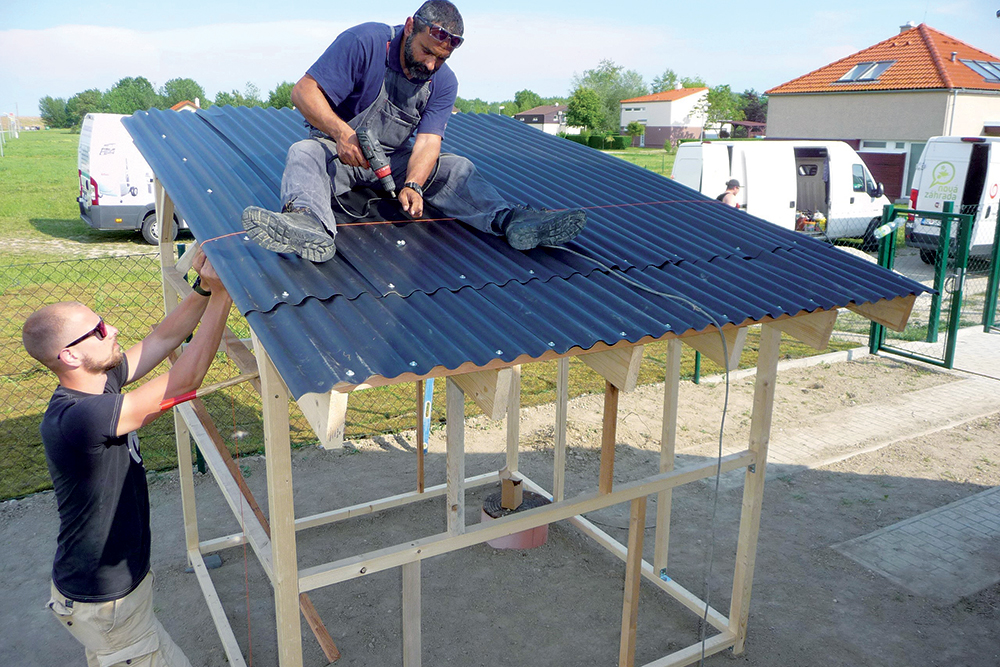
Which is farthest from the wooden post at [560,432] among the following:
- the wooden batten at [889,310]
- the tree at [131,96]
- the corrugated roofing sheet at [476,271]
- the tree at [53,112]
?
the tree at [53,112]

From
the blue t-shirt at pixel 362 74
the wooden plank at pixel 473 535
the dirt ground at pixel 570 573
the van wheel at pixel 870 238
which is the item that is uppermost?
the blue t-shirt at pixel 362 74

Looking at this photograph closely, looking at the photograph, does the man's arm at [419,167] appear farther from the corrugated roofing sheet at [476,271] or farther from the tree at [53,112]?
the tree at [53,112]

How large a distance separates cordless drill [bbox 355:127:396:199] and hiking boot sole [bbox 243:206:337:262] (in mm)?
563

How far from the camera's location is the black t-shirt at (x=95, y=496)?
2658 millimetres

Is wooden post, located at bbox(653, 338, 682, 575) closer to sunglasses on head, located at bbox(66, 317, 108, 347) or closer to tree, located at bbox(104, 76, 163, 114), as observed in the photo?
sunglasses on head, located at bbox(66, 317, 108, 347)

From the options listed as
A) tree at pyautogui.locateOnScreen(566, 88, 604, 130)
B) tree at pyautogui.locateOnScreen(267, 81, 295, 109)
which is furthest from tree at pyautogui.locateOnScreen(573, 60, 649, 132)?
tree at pyautogui.locateOnScreen(267, 81, 295, 109)

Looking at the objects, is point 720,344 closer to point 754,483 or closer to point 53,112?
point 754,483

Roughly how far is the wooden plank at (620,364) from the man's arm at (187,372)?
4.77 ft

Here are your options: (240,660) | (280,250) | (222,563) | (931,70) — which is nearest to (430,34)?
(280,250)

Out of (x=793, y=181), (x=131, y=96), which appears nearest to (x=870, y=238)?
(x=793, y=181)

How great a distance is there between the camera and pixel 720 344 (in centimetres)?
323

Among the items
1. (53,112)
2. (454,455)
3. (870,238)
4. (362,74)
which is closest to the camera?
(362,74)

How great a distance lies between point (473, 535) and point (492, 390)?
2.61 ft

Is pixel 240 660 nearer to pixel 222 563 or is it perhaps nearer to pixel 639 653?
pixel 222 563
